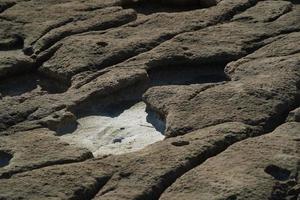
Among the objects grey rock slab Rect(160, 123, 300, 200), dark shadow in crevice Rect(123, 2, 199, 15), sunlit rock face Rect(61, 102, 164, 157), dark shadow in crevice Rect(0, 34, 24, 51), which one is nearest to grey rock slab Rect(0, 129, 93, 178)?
sunlit rock face Rect(61, 102, 164, 157)

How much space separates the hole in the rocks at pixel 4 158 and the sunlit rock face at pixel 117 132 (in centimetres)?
36

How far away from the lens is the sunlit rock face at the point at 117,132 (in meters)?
4.68

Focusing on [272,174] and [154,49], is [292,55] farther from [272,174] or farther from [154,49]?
[272,174]

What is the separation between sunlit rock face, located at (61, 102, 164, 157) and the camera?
4.68m

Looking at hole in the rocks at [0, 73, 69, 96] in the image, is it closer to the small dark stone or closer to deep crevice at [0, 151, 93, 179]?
the small dark stone

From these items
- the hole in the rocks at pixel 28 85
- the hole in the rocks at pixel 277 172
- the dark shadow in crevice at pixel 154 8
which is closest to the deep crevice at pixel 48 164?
the hole in the rocks at pixel 277 172

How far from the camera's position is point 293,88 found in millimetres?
4727

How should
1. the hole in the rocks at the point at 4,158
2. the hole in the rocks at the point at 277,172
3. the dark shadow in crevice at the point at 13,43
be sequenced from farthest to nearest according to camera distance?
the dark shadow in crevice at the point at 13,43 → the hole in the rocks at the point at 4,158 → the hole in the rocks at the point at 277,172

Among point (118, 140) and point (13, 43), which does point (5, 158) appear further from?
point (13, 43)

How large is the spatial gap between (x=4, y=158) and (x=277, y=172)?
1280mm

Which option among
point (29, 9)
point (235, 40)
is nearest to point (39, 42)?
point (29, 9)

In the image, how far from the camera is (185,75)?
17.4 feet

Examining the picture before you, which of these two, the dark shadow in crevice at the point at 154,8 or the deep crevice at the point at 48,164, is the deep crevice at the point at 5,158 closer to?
the deep crevice at the point at 48,164

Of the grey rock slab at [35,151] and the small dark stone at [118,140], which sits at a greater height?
the grey rock slab at [35,151]
